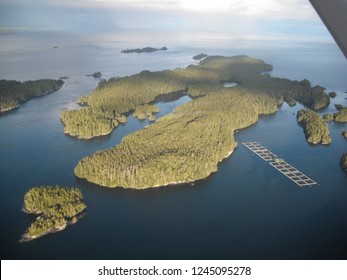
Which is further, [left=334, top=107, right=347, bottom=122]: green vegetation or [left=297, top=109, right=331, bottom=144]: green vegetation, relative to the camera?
[left=334, top=107, right=347, bottom=122]: green vegetation

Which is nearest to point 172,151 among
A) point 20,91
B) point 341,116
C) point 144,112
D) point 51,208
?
point 51,208

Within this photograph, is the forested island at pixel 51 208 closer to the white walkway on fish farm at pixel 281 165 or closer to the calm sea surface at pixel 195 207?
the calm sea surface at pixel 195 207

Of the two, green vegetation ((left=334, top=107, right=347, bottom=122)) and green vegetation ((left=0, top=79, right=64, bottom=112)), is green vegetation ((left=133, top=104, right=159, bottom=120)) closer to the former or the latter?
green vegetation ((left=0, top=79, right=64, bottom=112))

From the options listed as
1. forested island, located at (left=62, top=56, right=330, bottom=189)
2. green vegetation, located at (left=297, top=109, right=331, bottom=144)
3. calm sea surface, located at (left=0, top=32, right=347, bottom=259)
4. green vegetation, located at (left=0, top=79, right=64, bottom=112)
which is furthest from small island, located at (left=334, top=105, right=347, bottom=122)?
green vegetation, located at (left=0, top=79, right=64, bottom=112)

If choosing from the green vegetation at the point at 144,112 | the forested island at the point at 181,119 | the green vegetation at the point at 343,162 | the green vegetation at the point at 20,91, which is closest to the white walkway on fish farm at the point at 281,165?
the forested island at the point at 181,119

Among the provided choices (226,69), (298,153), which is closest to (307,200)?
(298,153)

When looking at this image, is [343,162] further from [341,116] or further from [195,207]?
[341,116]

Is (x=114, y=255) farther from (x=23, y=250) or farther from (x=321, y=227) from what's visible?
(x=321, y=227)
